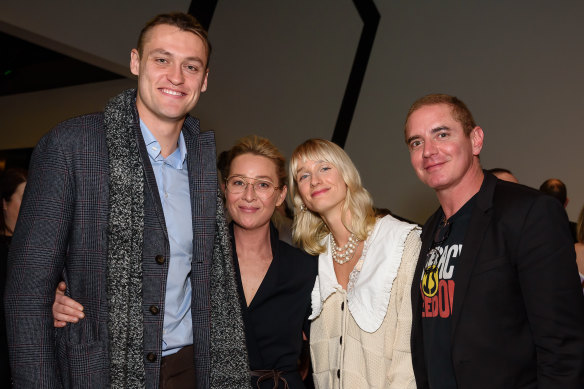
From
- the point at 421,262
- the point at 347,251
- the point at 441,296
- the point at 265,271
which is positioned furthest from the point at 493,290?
the point at 265,271

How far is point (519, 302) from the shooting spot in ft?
5.35

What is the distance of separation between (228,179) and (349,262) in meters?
0.70

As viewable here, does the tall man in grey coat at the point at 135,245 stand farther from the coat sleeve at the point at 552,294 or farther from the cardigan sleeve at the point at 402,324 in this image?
the coat sleeve at the point at 552,294

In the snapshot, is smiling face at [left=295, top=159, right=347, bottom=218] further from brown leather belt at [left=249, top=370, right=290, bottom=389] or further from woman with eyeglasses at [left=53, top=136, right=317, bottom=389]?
brown leather belt at [left=249, top=370, right=290, bottom=389]

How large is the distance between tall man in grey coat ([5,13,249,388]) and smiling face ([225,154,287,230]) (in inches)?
20.4

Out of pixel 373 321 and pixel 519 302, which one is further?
pixel 373 321

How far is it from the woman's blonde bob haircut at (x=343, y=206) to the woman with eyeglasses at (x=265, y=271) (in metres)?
0.09

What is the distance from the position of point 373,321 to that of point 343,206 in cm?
59

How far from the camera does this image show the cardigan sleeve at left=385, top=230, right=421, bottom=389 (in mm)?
1952

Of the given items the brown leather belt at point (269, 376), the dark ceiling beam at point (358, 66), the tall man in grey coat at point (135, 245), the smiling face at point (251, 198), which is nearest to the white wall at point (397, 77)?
the dark ceiling beam at point (358, 66)

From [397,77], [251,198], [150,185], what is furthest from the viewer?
[397,77]

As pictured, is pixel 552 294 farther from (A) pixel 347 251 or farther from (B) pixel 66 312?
(B) pixel 66 312

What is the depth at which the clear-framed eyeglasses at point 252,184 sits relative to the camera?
2.40 m

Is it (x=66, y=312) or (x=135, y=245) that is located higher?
(x=135, y=245)
